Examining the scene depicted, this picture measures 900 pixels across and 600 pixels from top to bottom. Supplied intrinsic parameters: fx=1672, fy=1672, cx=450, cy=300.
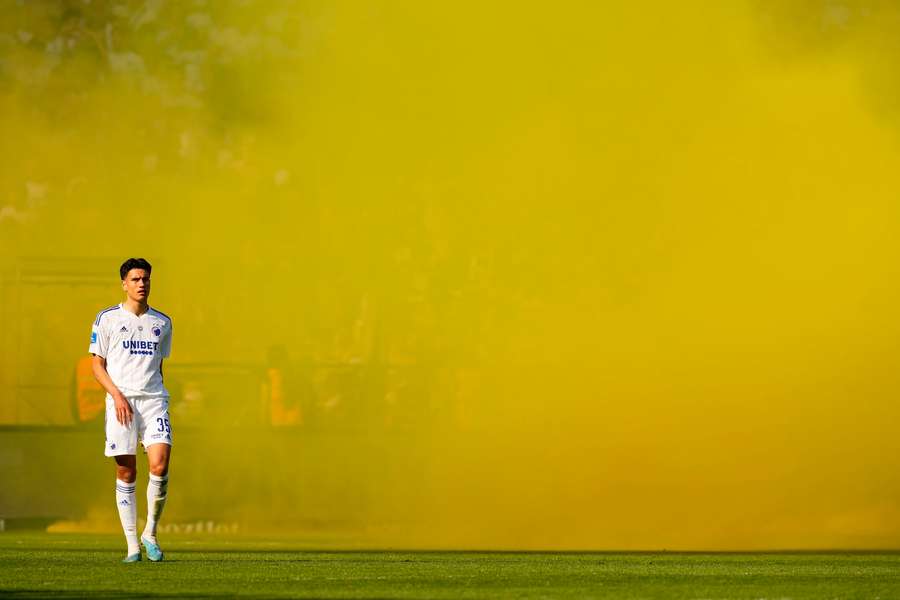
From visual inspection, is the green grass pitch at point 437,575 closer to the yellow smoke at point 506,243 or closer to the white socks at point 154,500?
the white socks at point 154,500

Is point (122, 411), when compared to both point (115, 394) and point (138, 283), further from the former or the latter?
point (138, 283)

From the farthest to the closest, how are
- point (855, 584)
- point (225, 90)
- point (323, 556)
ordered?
point (225, 90), point (323, 556), point (855, 584)

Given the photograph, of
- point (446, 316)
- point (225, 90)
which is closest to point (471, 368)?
point (446, 316)

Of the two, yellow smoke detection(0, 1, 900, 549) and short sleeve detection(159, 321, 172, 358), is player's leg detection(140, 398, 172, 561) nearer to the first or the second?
short sleeve detection(159, 321, 172, 358)

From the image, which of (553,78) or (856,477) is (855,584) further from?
(553,78)

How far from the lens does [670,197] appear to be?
2397 centimetres

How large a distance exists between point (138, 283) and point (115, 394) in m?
0.68

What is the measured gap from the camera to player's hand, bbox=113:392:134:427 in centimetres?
998

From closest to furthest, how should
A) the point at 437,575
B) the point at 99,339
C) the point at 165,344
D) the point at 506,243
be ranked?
the point at 437,575 → the point at 99,339 → the point at 165,344 → the point at 506,243

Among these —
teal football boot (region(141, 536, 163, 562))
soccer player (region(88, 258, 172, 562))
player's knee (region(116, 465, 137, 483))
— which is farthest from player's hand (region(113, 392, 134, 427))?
teal football boot (region(141, 536, 163, 562))

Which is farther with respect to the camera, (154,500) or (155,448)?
(154,500)

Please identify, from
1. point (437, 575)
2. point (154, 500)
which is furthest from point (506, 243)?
point (437, 575)

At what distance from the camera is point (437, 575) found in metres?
9.32

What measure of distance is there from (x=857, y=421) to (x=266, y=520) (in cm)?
848
